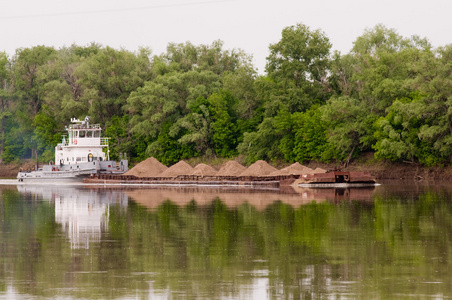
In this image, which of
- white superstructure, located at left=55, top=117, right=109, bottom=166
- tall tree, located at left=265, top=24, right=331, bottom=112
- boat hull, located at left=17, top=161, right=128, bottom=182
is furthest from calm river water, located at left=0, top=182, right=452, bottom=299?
tall tree, located at left=265, top=24, right=331, bottom=112

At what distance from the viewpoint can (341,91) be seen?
92500mm

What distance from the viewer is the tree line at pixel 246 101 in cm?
7419

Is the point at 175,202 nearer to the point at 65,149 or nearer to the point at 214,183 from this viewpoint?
the point at 214,183

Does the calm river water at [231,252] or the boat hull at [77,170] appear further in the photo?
the boat hull at [77,170]

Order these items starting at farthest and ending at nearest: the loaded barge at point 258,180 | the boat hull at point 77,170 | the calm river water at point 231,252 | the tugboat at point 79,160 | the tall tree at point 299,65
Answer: the tall tree at point 299,65 → the tugboat at point 79,160 → the boat hull at point 77,170 → the loaded barge at point 258,180 → the calm river water at point 231,252

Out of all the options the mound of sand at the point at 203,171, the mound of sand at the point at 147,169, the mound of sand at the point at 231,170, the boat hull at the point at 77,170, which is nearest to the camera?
the mound of sand at the point at 231,170

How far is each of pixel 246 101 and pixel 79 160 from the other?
959 inches

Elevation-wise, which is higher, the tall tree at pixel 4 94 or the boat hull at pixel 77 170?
the tall tree at pixel 4 94

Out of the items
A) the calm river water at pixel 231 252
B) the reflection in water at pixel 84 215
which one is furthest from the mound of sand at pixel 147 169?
the calm river water at pixel 231 252

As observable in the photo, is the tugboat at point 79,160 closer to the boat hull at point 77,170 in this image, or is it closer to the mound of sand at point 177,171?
the boat hull at point 77,170

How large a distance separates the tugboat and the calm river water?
36542 millimetres

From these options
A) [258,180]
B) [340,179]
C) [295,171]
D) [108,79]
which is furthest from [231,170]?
[108,79]

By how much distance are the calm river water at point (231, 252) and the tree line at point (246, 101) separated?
3329cm

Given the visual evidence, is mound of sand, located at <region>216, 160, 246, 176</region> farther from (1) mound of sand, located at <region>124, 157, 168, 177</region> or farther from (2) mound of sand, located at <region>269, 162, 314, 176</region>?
(1) mound of sand, located at <region>124, 157, 168, 177</region>
